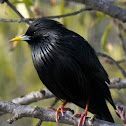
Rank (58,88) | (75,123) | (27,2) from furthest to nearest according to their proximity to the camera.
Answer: (27,2) < (58,88) < (75,123)

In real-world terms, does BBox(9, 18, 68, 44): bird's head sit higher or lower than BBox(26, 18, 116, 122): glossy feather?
higher

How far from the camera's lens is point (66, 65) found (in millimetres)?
3891

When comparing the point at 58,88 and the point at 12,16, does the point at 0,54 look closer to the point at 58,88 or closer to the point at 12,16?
the point at 12,16

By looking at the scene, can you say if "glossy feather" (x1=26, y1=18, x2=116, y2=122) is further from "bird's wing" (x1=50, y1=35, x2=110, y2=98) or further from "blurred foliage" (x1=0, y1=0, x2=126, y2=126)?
"blurred foliage" (x1=0, y1=0, x2=126, y2=126)

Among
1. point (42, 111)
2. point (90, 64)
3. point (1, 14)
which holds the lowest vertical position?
point (42, 111)

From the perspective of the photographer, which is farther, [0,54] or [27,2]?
[0,54]

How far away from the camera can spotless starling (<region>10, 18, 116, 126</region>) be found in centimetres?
392

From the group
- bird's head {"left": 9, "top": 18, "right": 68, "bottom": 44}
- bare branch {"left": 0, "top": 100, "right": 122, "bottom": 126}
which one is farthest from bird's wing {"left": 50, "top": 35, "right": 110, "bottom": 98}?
bare branch {"left": 0, "top": 100, "right": 122, "bottom": 126}

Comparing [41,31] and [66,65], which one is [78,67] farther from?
[41,31]

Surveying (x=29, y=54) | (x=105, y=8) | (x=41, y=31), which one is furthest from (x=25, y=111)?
(x=29, y=54)

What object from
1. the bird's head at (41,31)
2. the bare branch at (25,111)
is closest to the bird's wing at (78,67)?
the bird's head at (41,31)

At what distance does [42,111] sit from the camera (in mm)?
3541

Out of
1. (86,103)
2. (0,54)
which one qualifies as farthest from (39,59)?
(0,54)

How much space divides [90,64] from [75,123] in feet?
2.69
